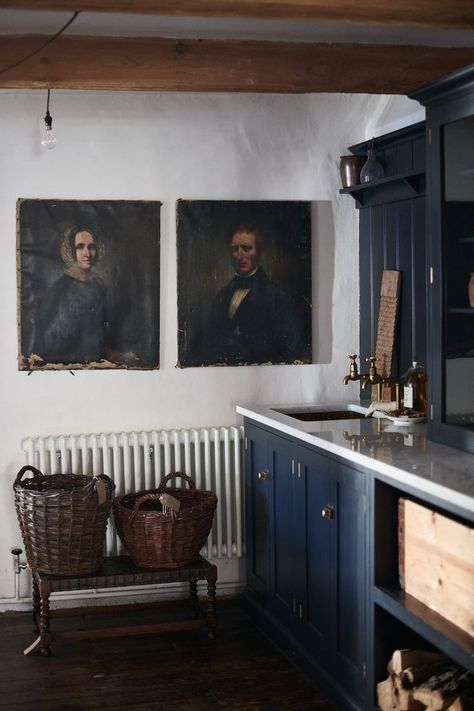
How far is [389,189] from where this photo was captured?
5.00m

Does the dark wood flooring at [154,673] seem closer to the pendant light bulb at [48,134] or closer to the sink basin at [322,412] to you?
the sink basin at [322,412]

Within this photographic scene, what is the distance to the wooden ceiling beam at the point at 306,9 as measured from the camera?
3.44 m

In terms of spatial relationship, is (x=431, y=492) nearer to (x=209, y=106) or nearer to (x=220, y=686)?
(x=220, y=686)

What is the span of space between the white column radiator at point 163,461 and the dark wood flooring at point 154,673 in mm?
475

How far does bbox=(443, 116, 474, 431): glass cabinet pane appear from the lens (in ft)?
11.7

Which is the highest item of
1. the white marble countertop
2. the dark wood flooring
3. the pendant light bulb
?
the pendant light bulb

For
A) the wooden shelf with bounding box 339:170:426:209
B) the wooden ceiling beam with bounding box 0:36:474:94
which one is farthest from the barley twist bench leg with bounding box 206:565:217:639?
the wooden ceiling beam with bounding box 0:36:474:94

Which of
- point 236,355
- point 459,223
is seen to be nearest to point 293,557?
point 236,355

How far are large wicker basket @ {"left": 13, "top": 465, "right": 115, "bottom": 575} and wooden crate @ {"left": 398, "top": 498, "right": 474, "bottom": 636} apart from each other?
5.37 feet

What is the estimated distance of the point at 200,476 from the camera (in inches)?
204

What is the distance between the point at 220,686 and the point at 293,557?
62cm

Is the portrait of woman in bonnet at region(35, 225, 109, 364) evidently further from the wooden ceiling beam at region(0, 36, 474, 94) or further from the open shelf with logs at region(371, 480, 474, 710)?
the open shelf with logs at region(371, 480, 474, 710)

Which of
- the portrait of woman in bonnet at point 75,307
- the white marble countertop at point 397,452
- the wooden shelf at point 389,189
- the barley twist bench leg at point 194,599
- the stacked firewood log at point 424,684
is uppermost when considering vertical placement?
the wooden shelf at point 389,189

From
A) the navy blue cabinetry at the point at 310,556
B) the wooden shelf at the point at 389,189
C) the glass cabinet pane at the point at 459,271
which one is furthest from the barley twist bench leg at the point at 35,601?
the wooden shelf at the point at 389,189
